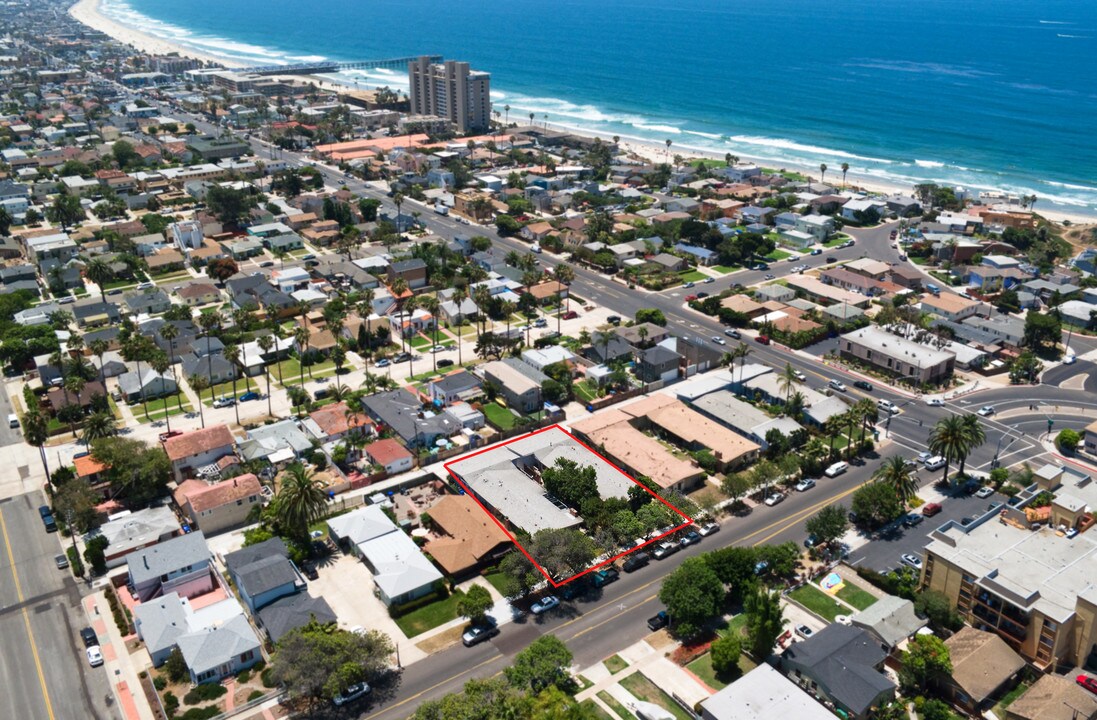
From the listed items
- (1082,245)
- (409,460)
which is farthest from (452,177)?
(1082,245)

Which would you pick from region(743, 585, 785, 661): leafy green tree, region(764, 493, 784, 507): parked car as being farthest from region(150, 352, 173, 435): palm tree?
region(743, 585, 785, 661): leafy green tree

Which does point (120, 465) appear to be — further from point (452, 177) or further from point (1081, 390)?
point (452, 177)

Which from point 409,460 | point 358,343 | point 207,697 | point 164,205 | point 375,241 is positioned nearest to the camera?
point 207,697

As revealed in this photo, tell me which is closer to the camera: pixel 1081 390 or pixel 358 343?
pixel 1081 390

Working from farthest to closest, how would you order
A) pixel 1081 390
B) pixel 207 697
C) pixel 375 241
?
pixel 375 241
pixel 1081 390
pixel 207 697

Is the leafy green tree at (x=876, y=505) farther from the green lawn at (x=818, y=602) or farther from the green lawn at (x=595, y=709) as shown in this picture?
the green lawn at (x=595, y=709)

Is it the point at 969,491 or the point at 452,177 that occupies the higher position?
the point at 452,177

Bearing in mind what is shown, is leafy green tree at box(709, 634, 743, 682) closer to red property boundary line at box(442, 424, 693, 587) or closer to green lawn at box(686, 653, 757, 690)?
green lawn at box(686, 653, 757, 690)
